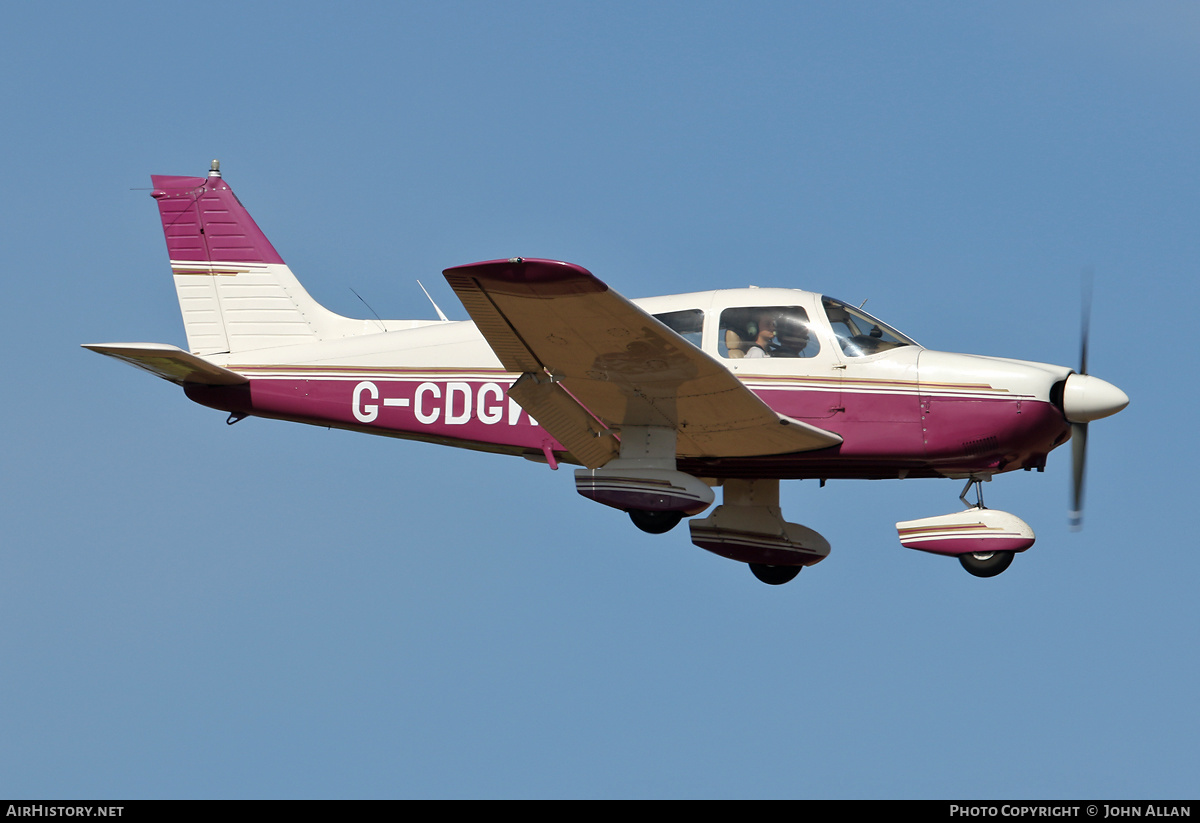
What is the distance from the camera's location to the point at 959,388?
45.6 feet

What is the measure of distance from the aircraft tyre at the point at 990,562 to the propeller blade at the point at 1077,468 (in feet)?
2.55

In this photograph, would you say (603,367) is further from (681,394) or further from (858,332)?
(858,332)

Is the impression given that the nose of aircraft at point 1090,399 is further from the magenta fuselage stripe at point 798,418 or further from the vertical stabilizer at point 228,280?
the vertical stabilizer at point 228,280

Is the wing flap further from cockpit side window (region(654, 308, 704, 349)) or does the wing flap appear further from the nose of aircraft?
the nose of aircraft

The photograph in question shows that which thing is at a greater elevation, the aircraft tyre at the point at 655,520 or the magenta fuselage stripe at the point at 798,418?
the magenta fuselage stripe at the point at 798,418

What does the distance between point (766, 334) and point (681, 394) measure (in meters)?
1.27

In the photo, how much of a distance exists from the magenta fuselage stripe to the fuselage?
1cm

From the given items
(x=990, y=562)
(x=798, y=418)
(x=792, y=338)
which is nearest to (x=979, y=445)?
(x=990, y=562)

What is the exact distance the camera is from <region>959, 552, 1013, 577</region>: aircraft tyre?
14062mm

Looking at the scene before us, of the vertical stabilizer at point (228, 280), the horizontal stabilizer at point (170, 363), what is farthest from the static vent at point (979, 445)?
the horizontal stabilizer at point (170, 363)

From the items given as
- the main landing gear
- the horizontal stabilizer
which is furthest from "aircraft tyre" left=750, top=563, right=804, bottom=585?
the horizontal stabilizer

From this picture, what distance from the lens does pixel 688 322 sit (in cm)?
1426

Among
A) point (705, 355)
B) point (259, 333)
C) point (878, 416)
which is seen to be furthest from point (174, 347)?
point (878, 416)

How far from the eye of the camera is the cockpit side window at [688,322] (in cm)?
1422
